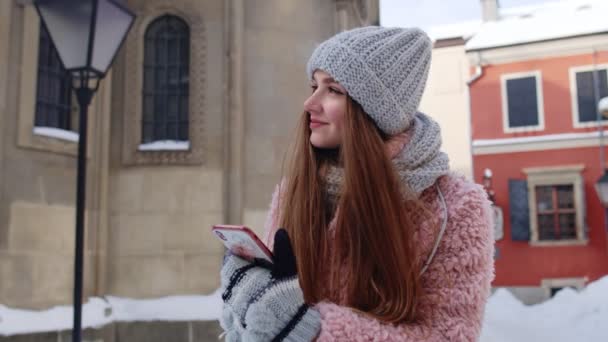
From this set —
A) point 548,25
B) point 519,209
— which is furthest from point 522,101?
point 519,209

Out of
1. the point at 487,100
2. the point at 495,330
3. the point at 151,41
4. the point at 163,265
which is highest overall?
the point at 487,100

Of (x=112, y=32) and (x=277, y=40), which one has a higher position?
(x=277, y=40)

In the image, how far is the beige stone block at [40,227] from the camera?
6.53 meters

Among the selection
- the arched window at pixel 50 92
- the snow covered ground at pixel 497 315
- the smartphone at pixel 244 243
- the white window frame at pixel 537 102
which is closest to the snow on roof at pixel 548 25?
the white window frame at pixel 537 102

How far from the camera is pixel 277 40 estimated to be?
839cm

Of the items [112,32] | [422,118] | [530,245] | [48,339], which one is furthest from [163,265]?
[530,245]

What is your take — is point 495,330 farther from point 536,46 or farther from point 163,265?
point 536,46

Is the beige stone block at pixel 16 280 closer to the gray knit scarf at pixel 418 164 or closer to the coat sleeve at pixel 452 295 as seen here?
the gray knit scarf at pixel 418 164

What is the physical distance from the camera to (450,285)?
61.2 inches

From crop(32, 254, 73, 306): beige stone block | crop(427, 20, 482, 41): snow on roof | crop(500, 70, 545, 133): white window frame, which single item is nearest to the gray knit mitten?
crop(32, 254, 73, 306): beige stone block

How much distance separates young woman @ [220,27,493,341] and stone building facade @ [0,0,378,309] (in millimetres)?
5582

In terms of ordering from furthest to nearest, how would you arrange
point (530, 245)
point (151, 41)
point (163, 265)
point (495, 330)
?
point (530, 245) → point (495, 330) → point (151, 41) → point (163, 265)

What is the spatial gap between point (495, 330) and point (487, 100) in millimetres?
9831

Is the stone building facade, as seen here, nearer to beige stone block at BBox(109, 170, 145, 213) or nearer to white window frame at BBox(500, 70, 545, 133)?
beige stone block at BBox(109, 170, 145, 213)
